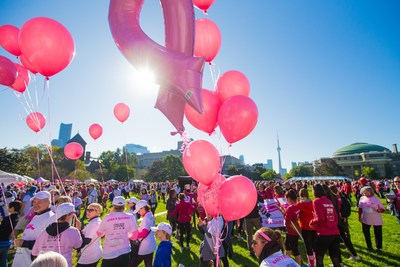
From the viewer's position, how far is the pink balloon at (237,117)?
3227 millimetres

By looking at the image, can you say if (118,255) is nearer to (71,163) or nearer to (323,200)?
(323,200)

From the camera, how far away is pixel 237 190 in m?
3.08

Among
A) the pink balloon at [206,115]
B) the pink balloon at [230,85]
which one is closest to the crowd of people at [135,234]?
the pink balloon at [206,115]

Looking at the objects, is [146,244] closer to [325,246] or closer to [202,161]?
[202,161]

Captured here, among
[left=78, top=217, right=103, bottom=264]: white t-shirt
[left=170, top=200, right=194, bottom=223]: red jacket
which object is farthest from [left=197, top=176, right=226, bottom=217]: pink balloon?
[left=170, top=200, right=194, bottom=223]: red jacket

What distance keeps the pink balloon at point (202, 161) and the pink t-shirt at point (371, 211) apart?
5661mm

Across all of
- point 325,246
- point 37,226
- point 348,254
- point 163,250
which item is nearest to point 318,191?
point 325,246

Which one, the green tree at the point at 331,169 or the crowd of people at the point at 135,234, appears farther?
the green tree at the point at 331,169

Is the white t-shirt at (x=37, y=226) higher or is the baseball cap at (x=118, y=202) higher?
the baseball cap at (x=118, y=202)

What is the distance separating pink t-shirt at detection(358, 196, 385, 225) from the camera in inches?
252

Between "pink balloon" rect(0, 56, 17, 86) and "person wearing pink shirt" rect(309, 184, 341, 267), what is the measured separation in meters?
6.01

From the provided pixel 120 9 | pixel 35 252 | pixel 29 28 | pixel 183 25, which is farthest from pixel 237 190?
pixel 29 28

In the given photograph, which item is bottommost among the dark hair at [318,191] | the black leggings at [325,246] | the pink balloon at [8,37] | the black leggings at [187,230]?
the black leggings at [187,230]

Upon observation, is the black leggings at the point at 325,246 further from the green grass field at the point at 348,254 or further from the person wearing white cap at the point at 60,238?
the person wearing white cap at the point at 60,238
